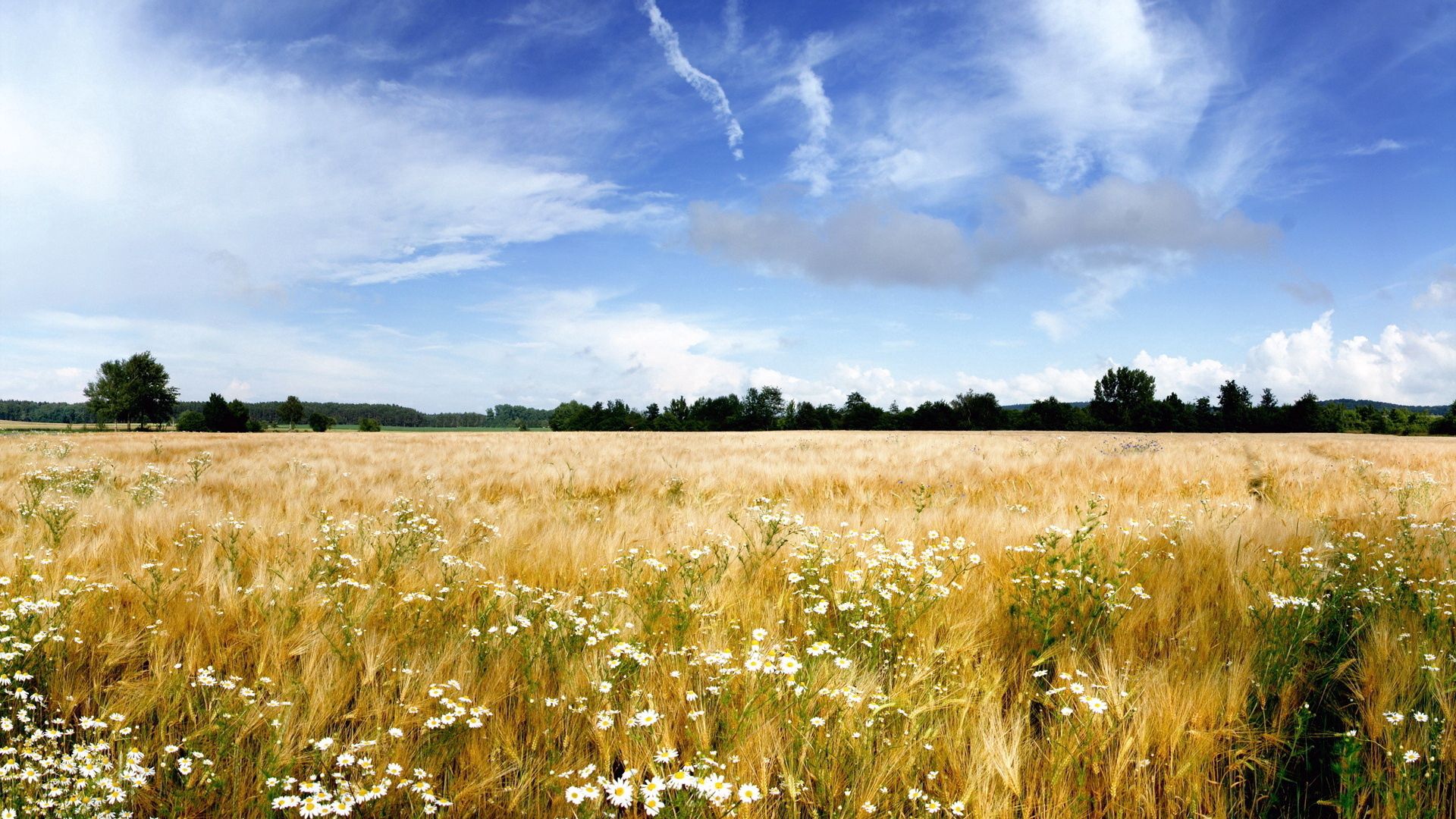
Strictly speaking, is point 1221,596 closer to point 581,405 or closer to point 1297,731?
point 1297,731

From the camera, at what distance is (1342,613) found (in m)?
3.69

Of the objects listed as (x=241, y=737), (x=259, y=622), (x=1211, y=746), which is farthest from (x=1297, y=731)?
(x=259, y=622)

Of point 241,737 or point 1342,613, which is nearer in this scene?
point 241,737

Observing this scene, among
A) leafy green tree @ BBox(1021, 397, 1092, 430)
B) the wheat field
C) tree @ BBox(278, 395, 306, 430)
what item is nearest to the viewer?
the wheat field

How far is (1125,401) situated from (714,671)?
390 feet

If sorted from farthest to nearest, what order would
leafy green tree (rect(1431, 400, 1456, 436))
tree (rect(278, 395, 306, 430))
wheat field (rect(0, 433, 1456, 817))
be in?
tree (rect(278, 395, 306, 430)) → leafy green tree (rect(1431, 400, 1456, 436)) → wheat field (rect(0, 433, 1456, 817))

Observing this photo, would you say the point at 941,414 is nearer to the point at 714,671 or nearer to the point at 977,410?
the point at 977,410

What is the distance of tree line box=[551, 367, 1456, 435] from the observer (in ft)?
287

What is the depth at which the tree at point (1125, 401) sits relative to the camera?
91.4 m

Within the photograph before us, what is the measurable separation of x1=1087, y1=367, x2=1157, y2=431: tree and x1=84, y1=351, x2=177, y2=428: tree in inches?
5966

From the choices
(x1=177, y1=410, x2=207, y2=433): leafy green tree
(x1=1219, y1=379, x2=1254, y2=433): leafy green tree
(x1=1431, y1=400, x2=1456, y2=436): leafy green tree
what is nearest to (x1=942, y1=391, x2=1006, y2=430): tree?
(x1=1219, y1=379, x2=1254, y2=433): leafy green tree

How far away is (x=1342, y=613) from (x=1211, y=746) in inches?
88.2

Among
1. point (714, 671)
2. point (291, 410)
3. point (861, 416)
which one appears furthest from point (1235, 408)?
point (291, 410)

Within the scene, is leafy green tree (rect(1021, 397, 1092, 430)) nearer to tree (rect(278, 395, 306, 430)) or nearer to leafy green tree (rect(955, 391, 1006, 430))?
leafy green tree (rect(955, 391, 1006, 430))
